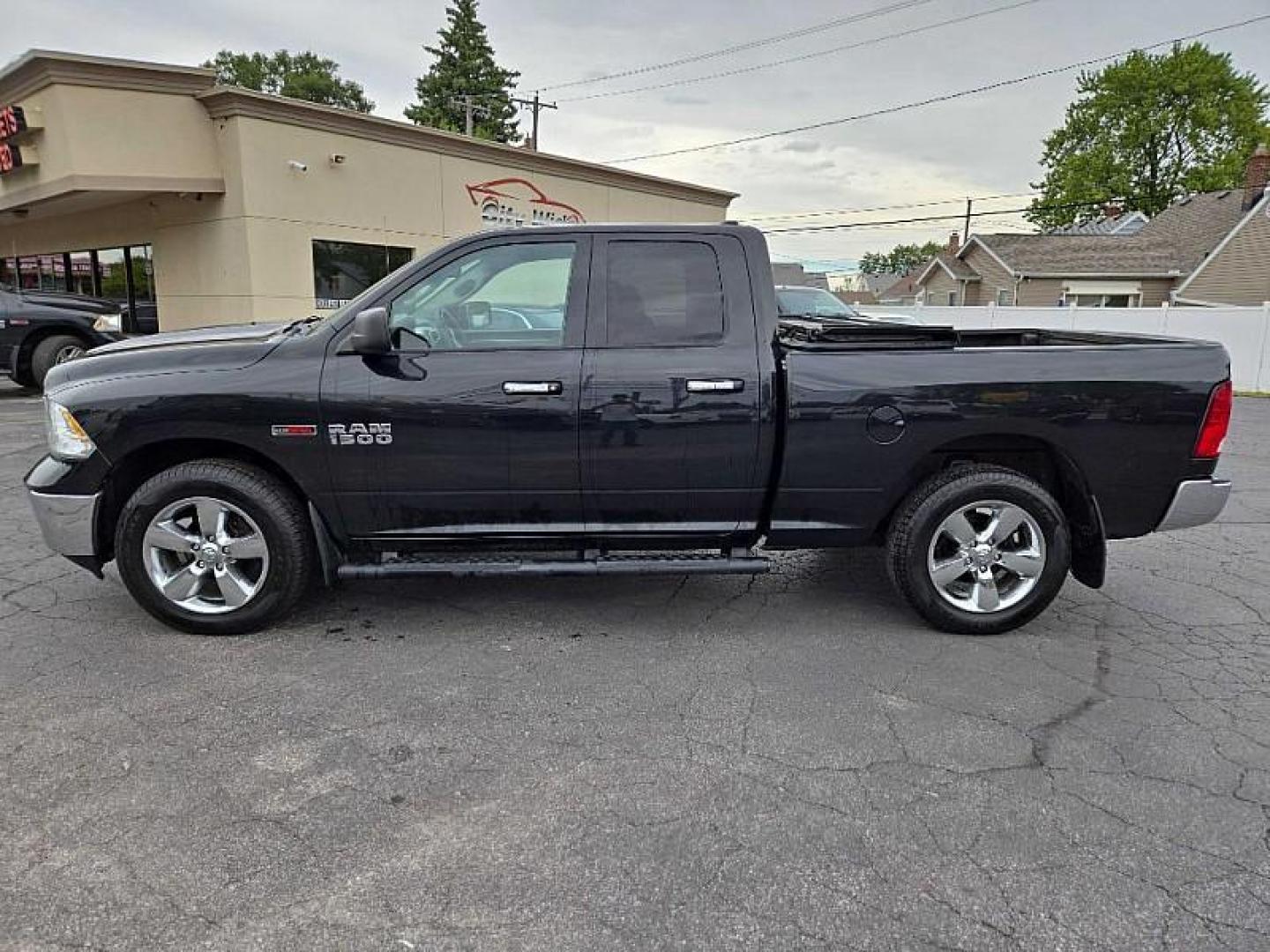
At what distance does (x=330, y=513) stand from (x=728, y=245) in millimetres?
2331

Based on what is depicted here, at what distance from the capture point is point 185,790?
2699 millimetres

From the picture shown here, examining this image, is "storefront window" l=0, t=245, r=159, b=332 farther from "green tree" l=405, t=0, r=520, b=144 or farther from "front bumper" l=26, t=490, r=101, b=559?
"green tree" l=405, t=0, r=520, b=144

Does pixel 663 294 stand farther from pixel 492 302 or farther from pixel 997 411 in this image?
pixel 997 411

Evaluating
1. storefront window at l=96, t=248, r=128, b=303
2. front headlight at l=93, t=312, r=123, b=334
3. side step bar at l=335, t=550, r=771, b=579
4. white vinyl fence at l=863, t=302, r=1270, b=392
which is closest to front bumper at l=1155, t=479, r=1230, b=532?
side step bar at l=335, t=550, r=771, b=579

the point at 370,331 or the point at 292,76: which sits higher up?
the point at 292,76

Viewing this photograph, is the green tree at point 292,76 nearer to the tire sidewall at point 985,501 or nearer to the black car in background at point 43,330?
the black car in background at point 43,330

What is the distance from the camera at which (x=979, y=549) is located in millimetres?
3938

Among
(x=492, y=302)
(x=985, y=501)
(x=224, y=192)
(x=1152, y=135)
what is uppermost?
(x=1152, y=135)

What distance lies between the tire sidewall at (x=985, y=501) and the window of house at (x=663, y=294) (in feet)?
4.48

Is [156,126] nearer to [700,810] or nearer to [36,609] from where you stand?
[36,609]

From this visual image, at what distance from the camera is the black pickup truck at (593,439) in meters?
3.71

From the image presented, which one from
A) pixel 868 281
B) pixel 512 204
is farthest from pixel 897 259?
pixel 512 204

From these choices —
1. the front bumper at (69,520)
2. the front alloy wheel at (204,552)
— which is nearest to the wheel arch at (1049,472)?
the front alloy wheel at (204,552)

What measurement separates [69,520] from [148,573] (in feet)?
1.41
